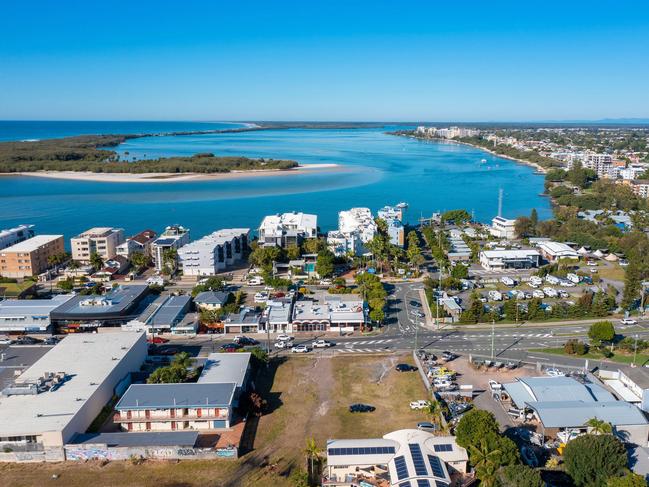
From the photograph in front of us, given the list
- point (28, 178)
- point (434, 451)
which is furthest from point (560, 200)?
point (28, 178)

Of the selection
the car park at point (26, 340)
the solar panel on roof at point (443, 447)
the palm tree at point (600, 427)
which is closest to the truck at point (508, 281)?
the palm tree at point (600, 427)

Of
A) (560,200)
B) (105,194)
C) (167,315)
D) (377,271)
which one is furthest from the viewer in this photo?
(105,194)

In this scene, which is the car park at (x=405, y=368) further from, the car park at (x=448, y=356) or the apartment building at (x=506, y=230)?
the apartment building at (x=506, y=230)

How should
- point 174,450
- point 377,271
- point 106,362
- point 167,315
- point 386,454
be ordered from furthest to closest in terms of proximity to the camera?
point 377,271
point 167,315
point 106,362
point 174,450
point 386,454

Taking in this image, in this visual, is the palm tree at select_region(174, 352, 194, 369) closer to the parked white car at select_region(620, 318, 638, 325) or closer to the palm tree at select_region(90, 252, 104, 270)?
the palm tree at select_region(90, 252, 104, 270)

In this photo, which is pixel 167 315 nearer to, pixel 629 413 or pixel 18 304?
pixel 18 304

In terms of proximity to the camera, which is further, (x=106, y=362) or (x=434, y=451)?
(x=106, y=362)

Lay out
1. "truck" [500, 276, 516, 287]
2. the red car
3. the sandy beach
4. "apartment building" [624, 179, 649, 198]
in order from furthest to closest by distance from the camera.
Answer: the sandy beach < "apartment building" [624, 179, 649, 198] < "truck" [500, 276, 516, 287] < the red car

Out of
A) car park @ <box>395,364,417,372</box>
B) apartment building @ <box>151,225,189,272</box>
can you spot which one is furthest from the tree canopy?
apartment building @ <box>151,225,189,272</box>
